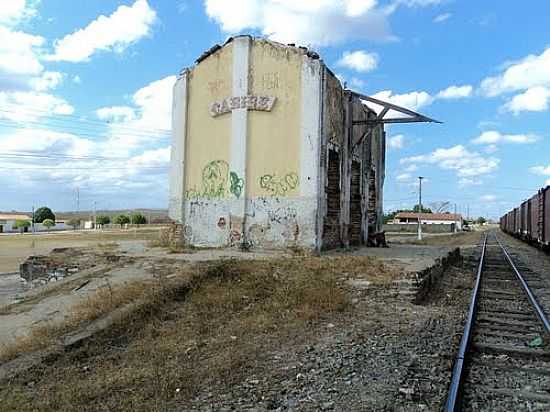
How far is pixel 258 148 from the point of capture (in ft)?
48.9

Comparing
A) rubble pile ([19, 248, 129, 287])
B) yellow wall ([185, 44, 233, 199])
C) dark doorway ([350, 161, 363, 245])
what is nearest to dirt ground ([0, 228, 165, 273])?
yellow wall ([185, 44, 233, 199])

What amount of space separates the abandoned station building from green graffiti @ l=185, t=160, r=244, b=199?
3cm

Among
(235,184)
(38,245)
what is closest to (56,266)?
(235,184)

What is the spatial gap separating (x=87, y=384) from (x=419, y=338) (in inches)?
174

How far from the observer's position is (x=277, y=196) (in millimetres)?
14633

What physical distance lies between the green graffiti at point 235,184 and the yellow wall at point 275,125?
0.20 metres

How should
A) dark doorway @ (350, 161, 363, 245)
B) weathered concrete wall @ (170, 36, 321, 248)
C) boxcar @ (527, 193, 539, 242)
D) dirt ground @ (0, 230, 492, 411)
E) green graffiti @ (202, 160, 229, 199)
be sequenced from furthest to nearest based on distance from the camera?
boxcar @ (527, 193, 539, 242) < dark doorway @ (350, 161, 363, 245) < green graffiti @ (202, 160, 229, 199) < weathered concrete wall @ (170, 36, 321, 248) < dirt ground @ (0, 230, 492, 411)

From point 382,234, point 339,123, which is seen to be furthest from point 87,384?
point 382,234

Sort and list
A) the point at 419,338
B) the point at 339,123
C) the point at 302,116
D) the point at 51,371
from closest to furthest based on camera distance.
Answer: the point at 51,371 → the point at 419,338 → the point at 302,116 → the point at 339,123

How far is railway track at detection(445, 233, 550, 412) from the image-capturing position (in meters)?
5.16

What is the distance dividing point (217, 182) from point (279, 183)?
79.1 inches

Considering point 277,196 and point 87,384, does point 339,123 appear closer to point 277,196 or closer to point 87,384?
point 277,196

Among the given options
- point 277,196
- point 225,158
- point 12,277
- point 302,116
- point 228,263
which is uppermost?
point 302,116

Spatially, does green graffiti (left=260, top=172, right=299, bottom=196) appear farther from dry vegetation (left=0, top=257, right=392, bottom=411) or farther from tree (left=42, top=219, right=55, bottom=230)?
tree (left=42, top=219, right=55, bottom=230)
